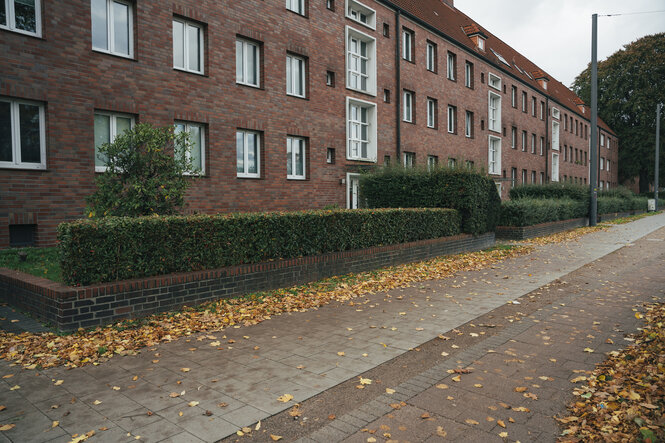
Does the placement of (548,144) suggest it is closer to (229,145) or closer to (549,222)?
(549,222)

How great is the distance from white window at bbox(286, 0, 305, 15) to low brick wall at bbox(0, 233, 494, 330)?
11653mm

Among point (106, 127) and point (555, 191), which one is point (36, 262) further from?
point (555, 191)

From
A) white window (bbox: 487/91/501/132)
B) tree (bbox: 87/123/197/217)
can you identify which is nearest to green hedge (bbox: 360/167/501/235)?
tree (bbox: 87/123/197/217)

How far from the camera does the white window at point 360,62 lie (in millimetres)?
20781

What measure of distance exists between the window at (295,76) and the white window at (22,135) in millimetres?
8633

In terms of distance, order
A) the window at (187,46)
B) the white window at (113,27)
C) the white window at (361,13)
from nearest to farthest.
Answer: the white window at (113,27)
the window at (187,46)
the white window at (361,13)

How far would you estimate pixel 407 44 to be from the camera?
24.5 m

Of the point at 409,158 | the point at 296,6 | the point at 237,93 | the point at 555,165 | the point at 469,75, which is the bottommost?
the point at 409,158

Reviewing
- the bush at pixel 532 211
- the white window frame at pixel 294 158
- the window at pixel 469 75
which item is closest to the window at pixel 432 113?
the window at pixel 469 75

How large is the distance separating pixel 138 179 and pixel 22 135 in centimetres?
438

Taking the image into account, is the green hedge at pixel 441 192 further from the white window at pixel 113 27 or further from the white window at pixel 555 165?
the white window at pixel 555 165

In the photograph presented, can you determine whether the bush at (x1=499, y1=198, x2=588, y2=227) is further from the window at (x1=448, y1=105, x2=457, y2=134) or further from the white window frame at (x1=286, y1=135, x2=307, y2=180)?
the white window frame at (x1=286, y1=135, x2=307, y2=180)

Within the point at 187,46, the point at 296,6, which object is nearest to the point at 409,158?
the point at 296,6

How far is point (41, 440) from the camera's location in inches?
134
